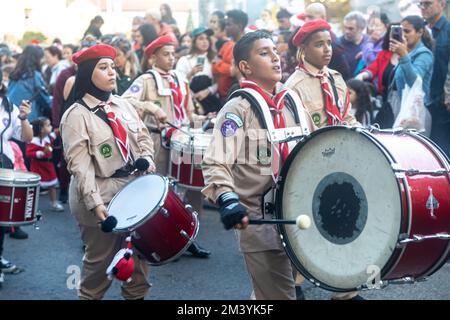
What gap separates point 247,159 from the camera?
4289 mm

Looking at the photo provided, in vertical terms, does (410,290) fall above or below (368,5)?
below

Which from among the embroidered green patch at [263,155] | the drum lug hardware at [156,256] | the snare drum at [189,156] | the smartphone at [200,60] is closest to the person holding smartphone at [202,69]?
the smartphone at [200,60]

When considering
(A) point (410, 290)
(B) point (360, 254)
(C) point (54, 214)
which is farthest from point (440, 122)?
(C) point (54, 214)

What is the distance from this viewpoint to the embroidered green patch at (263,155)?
4262 mm

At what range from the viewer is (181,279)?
6.59 metres

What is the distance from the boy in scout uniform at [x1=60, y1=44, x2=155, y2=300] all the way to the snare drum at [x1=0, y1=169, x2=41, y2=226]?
3.61ft

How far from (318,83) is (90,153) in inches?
70.0

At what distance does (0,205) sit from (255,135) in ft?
8.49

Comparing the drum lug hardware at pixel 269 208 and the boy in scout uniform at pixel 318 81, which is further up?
the boy in scout uniform at pixel 318 81

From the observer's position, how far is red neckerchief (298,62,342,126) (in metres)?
5.61

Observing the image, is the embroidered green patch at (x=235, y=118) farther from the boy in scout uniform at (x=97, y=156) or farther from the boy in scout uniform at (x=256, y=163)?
the boy in scout uniform at (x=97, y=156)

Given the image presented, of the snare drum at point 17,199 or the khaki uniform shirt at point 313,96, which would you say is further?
the snare drum at point 17,199

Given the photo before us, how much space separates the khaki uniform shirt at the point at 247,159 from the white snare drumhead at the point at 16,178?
7.62 feet
